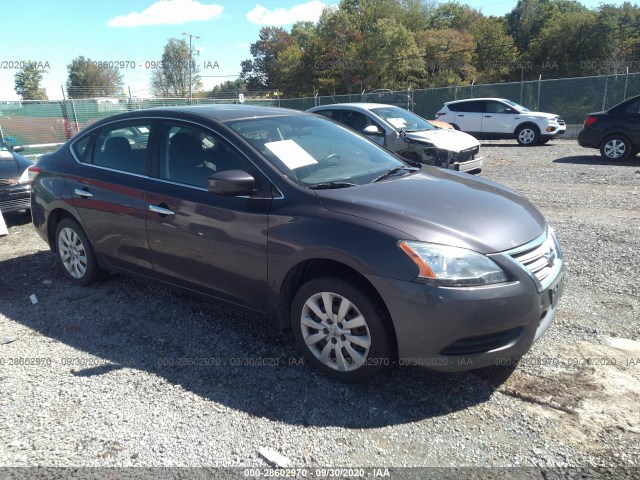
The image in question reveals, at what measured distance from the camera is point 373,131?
9.85m

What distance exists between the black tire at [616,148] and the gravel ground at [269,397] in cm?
861

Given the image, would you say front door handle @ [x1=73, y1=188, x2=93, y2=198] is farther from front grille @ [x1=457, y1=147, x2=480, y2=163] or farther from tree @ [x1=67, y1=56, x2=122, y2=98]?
tree @ [x1=67, y1=56, x2=122, y2=98]

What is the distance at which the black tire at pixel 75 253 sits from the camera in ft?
15.5

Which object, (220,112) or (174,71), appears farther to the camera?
(174,71)

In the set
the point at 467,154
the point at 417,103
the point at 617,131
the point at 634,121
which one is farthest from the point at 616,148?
the point at 417,103

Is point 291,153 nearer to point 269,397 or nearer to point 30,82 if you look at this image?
point 269,397

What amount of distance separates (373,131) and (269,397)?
301 inches

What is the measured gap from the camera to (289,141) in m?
3.71

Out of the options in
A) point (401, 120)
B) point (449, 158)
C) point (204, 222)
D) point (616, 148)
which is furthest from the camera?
point (616, 148)

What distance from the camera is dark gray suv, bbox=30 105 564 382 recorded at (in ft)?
8.93

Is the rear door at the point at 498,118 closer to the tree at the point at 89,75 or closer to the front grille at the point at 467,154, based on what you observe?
the front grille at the point at 467,154

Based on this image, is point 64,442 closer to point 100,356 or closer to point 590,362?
point 100,356

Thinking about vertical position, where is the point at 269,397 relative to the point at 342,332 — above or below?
below

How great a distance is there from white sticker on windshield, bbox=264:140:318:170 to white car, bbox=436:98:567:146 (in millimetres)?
15271
